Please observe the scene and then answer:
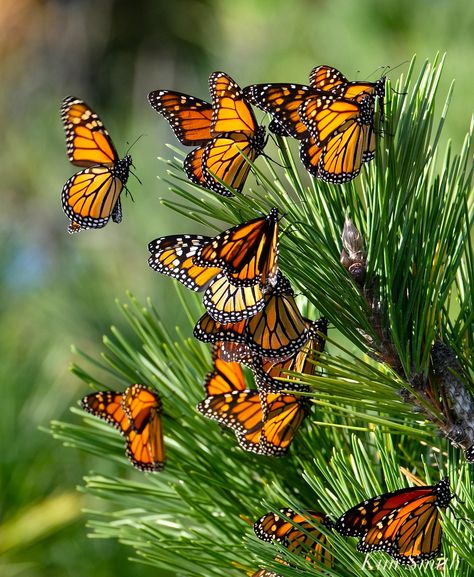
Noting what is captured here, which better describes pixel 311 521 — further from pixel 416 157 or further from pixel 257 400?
pixel 416 157

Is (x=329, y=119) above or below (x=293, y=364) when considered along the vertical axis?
above

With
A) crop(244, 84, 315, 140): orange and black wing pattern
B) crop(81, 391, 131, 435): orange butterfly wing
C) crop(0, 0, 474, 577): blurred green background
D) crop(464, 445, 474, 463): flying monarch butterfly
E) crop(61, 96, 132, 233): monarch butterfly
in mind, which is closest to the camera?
crop(464, 445, 474, 463): flying monarch butterfly

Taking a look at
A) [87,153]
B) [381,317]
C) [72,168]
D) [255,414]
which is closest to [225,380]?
[255,414]

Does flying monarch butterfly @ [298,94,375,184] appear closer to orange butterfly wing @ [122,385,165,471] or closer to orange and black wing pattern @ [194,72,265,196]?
orange and black wing pattern @ [194,72,265,196]

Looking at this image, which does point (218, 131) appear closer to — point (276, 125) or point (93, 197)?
point (276, 125)

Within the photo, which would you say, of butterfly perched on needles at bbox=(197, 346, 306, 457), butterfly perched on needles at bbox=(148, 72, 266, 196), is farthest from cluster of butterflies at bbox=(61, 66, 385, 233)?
butterfly perched on needles at bbox=(197, 346, 306, 457)
